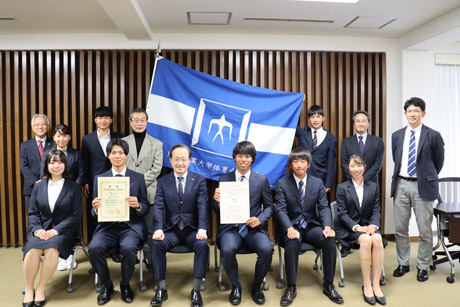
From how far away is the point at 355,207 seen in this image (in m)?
3.49

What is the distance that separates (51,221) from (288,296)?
2306mm

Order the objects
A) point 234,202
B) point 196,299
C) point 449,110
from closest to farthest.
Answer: point 196,299 < point 234,202 < point 449,110

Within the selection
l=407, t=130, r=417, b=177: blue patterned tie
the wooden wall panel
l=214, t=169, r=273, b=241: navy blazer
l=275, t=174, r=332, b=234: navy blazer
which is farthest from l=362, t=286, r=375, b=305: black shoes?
the wooden wall panel

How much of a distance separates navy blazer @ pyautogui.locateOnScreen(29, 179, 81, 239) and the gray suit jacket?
2.48ft

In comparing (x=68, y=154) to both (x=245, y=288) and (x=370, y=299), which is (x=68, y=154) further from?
(x=370, y=299)

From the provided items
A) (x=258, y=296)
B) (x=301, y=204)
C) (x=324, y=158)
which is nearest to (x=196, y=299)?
(x=258, y=296)

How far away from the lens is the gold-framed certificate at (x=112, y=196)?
317 centimetres

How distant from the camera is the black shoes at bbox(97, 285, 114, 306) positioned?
120 inches

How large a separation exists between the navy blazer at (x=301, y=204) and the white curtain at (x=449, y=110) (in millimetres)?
3046

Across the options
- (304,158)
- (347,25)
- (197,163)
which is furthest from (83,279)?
(347,25)

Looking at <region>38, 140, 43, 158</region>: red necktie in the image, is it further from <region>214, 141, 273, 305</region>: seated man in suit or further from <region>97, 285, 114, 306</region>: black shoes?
<region>214, 141, 273, 305</region>: seated man in suit

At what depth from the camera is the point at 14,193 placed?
4746mm

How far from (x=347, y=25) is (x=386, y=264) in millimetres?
2978

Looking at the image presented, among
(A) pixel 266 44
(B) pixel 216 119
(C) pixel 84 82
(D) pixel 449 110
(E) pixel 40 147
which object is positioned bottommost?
(E) pixel 40 147
